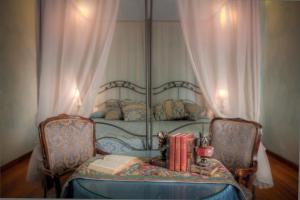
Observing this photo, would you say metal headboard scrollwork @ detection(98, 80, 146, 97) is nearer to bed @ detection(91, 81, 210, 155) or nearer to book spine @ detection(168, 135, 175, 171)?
bed @ detection(91, 81, 210, 155)

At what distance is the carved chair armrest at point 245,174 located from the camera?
5.70ft

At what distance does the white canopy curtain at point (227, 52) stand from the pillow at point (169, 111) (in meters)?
1.03

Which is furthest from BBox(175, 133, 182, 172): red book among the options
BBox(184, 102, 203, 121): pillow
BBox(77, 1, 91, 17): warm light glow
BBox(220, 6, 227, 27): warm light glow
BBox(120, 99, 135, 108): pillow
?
BBox(120, 99, 135, 108): pillow

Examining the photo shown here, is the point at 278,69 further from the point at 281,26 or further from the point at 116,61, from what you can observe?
the point at 116,61

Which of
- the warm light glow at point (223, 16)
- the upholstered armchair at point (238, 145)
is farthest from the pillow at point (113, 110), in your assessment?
the warm light glow at point (223, 16)

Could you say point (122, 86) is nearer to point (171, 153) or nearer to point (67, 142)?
point (67, 142)

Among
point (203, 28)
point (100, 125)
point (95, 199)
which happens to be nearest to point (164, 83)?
point (100, 125)

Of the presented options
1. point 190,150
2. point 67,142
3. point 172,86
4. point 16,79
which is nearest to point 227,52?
point 190,150

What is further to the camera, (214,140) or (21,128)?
(21,128)

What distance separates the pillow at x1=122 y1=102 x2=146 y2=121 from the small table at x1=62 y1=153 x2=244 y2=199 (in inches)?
73.9

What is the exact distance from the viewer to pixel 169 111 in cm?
351

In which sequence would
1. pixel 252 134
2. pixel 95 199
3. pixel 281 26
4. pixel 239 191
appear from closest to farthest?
1. pixel 95 199
2. pixel 239 191
3. pixel 252 134
4. pixel 281 26

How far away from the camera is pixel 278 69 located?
12.4 ft

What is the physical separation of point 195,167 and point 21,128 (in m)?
3.09
